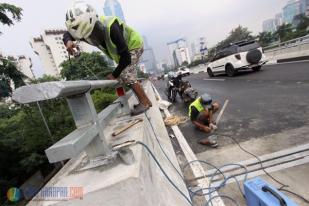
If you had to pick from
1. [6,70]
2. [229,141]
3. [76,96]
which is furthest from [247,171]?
[6,70]

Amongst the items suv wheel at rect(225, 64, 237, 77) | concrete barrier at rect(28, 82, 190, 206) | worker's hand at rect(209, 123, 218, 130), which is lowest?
worker's hand at rect(209, 123, 218, 130)

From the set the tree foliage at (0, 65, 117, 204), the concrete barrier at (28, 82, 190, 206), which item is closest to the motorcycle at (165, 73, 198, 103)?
the tree foliage at (0, 65, 117, 204)

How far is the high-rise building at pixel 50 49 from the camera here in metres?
74.0

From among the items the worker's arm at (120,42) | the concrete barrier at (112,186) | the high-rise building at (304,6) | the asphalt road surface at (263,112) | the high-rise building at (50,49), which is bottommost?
the asphalt road surface at (263,112)

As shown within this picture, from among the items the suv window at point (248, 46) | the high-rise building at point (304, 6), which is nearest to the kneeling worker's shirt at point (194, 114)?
the suv window at point (248, 46)

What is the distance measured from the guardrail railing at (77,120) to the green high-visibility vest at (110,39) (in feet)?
4.57

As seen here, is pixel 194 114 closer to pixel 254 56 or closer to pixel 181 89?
pixel 181 89

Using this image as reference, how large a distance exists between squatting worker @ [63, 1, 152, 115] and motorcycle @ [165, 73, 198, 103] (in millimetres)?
5043

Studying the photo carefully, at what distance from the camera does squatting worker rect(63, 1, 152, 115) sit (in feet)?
9.63

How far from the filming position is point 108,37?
335 cm

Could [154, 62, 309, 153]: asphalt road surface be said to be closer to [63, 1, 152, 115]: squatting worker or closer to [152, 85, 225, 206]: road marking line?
[152, 85, 225, 206]: road marking line

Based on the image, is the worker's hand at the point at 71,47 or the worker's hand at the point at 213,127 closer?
the worker's hand at the point at 71,47

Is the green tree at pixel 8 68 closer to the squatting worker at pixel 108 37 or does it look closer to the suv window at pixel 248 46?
the squatting worker at pixel 108 37

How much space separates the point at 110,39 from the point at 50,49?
80317 mm
